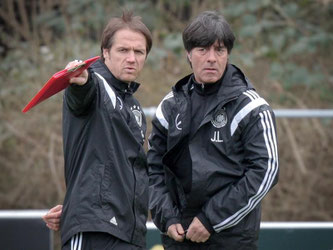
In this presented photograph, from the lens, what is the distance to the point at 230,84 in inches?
144

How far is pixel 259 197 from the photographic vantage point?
11.5 feet

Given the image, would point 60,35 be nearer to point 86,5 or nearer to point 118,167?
point 86,5

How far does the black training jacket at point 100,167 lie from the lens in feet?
10.7

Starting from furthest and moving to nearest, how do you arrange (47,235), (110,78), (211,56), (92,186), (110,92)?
1. (47,235)
2. (211,56)
3. (110,78)
4. (110,92)
5. (92,186)

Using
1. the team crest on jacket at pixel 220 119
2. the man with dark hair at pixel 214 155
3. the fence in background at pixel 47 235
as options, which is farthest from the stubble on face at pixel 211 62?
the fence in background at pixel 47 235

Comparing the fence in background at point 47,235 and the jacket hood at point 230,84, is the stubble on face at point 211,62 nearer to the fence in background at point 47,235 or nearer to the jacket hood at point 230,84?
the jacket hood at point 230,84

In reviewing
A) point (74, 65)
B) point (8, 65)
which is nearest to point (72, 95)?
point (74, 65)

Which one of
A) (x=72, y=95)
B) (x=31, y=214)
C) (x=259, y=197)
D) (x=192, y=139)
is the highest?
(x=72, y=95)

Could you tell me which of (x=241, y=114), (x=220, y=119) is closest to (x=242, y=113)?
(x=241, y=114)

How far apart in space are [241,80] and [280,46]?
455 centimetres

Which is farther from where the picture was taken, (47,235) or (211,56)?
(47,235)

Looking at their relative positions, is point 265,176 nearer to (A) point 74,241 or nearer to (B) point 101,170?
(B) point 101,170

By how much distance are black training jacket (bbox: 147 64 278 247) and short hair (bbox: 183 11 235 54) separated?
6.9 inches

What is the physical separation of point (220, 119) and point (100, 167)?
0.66 meters
